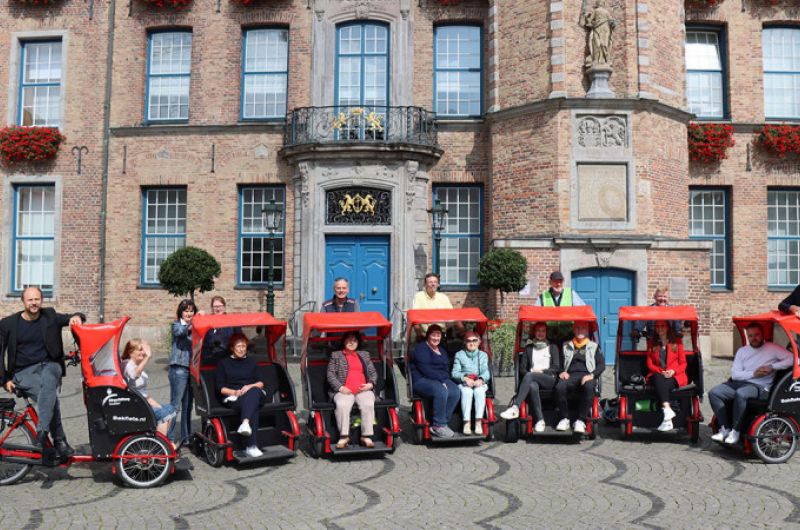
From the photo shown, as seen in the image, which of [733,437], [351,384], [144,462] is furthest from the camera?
[351,384]

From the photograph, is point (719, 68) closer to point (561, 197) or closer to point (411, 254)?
point (561, 197)

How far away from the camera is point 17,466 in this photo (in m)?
6.38

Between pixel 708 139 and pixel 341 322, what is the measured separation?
1249 cm

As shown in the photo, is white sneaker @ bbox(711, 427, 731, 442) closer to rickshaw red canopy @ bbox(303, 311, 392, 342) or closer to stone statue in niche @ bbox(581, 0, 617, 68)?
rickshaw red canopy @ bbox(303, 311, 392, 342)

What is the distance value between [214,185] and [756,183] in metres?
13.3

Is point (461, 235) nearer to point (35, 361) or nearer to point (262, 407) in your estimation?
point (262, 407)

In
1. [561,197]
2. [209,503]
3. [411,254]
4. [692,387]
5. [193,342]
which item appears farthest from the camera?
[411,254]

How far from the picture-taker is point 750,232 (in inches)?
672

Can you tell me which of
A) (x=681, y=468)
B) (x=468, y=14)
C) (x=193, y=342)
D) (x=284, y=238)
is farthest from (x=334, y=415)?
(x=468, y=14)

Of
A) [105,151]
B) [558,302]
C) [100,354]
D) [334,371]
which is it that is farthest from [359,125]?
[100,354]

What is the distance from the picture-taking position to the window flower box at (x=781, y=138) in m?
16.7

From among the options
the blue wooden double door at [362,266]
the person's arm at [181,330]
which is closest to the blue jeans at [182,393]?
the person's arm at [181,330]

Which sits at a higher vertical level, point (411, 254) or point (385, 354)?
point (411, 254)

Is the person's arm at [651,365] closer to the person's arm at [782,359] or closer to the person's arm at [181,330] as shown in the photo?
the person's arm at [782,359]
